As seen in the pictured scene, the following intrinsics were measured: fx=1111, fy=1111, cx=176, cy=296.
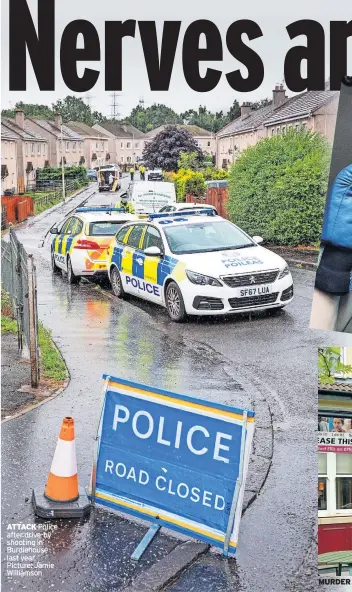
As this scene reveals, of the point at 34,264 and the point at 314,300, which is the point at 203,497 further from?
the point at 34,264

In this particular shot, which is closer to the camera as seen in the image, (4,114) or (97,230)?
(4,114)

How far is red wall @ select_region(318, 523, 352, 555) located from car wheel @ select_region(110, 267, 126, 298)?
6.66ft

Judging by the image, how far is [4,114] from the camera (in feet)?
19.2

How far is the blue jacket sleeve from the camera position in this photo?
17.7 ft

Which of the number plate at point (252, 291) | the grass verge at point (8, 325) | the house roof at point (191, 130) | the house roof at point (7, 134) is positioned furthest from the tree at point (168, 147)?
the grass verge at point (8, 325)

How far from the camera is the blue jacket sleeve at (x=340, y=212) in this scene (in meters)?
5.41

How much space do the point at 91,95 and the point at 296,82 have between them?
1.08 m

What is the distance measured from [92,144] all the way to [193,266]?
117cm

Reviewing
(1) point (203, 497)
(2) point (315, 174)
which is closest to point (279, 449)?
(1) point (203, 497)

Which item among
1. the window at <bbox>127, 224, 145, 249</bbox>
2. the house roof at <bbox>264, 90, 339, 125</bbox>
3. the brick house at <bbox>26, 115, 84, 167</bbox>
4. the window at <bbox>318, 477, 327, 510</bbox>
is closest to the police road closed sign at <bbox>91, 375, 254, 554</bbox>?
the window at <bbox>318, 477, 327, 510</bbox>

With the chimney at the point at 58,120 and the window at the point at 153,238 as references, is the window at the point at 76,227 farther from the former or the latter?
the chimney at the point at 58,120

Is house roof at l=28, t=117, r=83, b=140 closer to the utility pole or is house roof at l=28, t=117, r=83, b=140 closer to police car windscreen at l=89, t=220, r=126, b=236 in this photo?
the utility pole

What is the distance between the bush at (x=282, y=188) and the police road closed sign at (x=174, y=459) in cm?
110

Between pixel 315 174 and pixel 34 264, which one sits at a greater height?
pixel 315 174
